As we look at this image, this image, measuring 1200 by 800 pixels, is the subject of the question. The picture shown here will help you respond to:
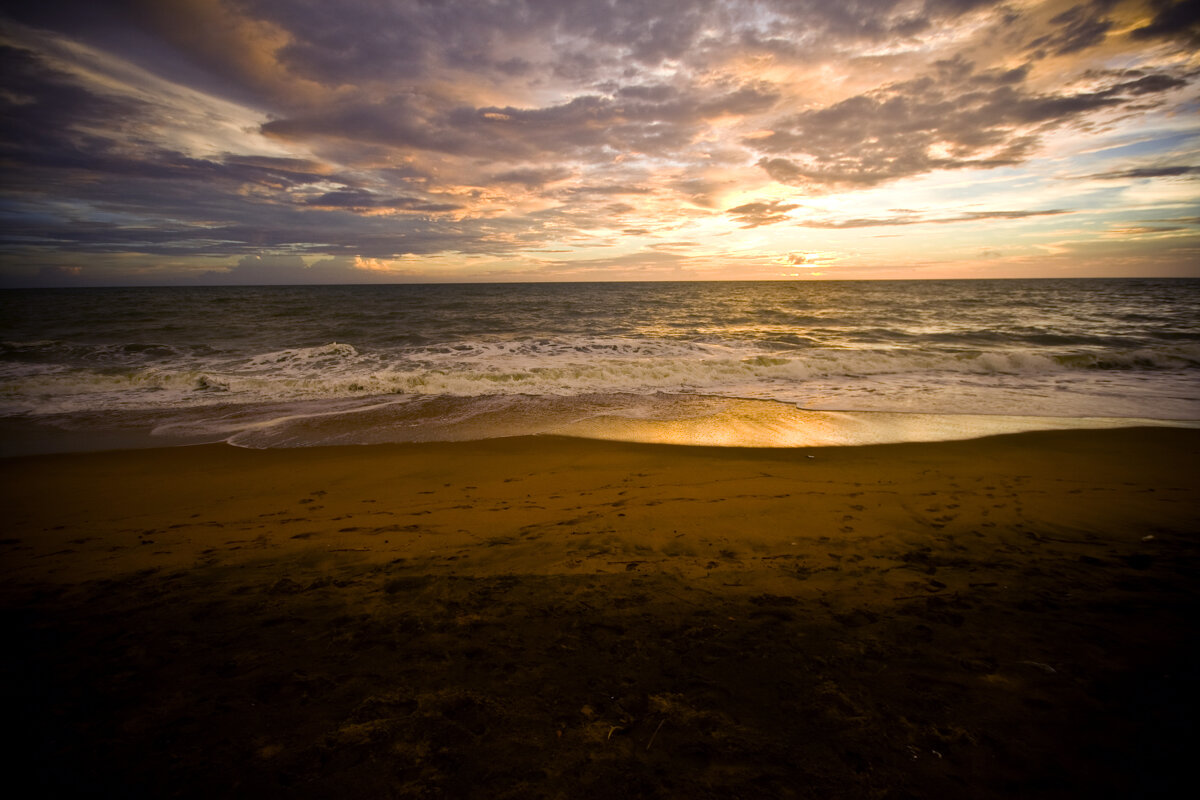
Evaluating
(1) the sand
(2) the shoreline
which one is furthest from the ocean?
Answer: (1) the sand

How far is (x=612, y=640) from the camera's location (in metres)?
2.94

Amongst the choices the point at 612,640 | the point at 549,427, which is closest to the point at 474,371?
the point at 549,427

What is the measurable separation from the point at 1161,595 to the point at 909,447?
3.93 meters

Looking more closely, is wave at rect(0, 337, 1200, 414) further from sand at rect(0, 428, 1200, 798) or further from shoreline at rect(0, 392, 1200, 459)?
sand at rect(0, 428, 1200, 798)

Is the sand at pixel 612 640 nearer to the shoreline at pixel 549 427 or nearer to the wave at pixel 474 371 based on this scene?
the shoreline at pixel 549 427

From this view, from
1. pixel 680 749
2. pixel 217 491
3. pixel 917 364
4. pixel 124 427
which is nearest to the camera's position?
pixel 680 749

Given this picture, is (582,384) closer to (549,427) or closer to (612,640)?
(549,427)

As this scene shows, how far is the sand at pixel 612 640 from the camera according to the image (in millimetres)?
2100

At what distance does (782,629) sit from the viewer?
304cm

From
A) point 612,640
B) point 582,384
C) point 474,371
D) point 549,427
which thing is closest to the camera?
point 612,640

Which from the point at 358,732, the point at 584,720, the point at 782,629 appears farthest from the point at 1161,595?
the point at 358,732

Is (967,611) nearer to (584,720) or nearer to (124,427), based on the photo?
(584,720)

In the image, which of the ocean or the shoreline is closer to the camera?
the shoreline

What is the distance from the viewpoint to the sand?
210cm
